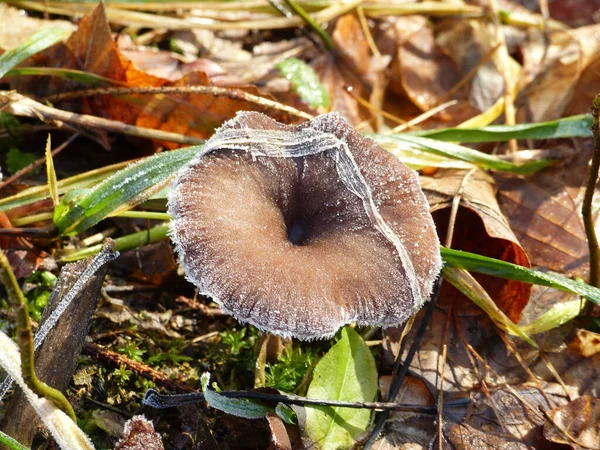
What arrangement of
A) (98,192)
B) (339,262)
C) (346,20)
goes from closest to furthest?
(339,262) < (98,192) < (346,20)

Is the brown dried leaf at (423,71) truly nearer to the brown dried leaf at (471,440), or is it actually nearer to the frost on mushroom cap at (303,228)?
the frost on mushroom cap at (303,228)

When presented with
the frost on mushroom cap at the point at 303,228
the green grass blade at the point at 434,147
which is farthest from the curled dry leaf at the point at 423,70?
the frost on mushroom cap at the point at 303,228

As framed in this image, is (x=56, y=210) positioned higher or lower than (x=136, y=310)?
higher

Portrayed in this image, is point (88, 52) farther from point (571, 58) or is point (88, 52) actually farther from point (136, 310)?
point (571, 58)

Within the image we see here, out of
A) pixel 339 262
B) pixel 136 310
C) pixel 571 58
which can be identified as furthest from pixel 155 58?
pixel 571 58

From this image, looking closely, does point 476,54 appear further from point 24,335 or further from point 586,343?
point 24,335

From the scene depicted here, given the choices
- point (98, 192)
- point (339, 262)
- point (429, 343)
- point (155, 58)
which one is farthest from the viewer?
point (155, 58)

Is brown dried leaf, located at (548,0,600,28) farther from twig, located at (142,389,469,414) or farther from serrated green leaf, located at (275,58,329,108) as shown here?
twig, located at (142,389,469,414)

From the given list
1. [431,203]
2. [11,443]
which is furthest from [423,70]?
[11,443]
